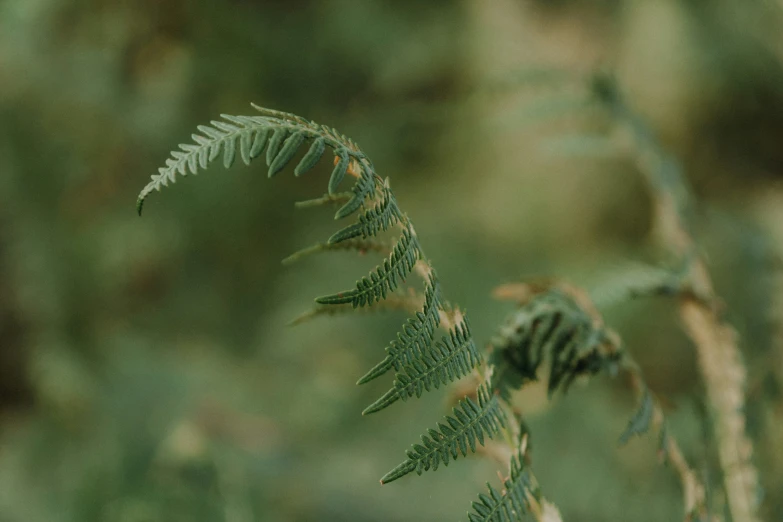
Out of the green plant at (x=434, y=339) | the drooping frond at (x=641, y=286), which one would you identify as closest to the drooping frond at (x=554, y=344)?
the green plant at (x=434, y=339)

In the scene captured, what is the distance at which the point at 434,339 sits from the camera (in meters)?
0.32

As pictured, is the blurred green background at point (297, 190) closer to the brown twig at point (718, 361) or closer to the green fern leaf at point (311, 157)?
the brown twig at point (718, 361)

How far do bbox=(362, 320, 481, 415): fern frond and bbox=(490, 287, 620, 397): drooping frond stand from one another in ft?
0.32

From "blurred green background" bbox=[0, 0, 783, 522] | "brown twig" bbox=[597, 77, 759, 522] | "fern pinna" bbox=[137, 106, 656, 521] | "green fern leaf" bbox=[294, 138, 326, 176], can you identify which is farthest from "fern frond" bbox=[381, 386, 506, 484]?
"blurred green background" bbox=[0, 0, 783, 522]

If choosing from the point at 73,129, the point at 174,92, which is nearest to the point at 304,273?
the point at 174,92

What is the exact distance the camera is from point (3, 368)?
1.88 meters

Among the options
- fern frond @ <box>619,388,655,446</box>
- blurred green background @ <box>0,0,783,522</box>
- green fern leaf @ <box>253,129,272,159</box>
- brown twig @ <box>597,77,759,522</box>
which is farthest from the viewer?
blurred green background @ <box>0,0,783,522</box>

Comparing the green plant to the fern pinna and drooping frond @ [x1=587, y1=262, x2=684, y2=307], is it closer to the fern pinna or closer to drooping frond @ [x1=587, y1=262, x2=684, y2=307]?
the fern pinna

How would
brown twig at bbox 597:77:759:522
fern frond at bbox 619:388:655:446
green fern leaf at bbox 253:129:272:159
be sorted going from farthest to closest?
brown twig at bbox 597:77:759:522 → fern frond at bbox 619:388:655:446 → green fern leaf at bbox 253:129:272:159

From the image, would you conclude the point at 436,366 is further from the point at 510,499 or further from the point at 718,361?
the point at 718,361

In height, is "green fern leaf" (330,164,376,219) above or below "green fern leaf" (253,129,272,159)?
below

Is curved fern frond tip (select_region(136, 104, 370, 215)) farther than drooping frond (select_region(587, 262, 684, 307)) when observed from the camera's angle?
No

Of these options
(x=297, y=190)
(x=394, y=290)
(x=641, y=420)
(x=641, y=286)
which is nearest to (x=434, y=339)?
(x=394, y=290)

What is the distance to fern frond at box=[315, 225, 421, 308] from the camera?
268 mm
